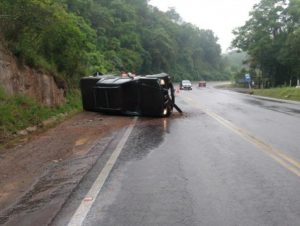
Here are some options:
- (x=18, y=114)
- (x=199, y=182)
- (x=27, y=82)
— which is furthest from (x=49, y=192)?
(x=27, y=82)

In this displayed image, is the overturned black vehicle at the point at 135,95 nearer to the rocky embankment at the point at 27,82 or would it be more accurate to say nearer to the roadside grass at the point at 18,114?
the rocky embankment at the point at 27,82

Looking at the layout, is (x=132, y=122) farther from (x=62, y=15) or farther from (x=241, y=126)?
(x=62, y=15)

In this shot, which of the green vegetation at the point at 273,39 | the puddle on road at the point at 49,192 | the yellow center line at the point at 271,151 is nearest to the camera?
the puddle on road at the point at 49,192

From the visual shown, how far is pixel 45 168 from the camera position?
8.73 meters

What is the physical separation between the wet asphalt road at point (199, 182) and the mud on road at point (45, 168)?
294 millimetres

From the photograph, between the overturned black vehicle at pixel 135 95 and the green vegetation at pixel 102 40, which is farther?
the overturned black vehicle at pixel 135 95

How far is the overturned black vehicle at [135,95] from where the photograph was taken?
18.4 metres

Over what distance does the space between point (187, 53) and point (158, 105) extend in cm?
11280

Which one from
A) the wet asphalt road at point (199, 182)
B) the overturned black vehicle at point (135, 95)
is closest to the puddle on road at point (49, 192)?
the wet asphalt road at point (199, 182)

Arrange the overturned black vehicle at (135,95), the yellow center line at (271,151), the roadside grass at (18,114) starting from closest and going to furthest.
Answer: the yellow center line at (271,151) < the roadside grass at (18,114) < the overturned black vehicle at (135,95)

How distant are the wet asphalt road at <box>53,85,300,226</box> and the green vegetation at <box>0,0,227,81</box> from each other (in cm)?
753

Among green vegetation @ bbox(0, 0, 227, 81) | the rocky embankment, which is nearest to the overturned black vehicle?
the rocky embankment

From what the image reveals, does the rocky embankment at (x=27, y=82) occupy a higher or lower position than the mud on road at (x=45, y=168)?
higher

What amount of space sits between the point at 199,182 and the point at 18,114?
8.52 metres
